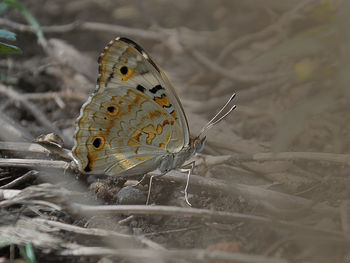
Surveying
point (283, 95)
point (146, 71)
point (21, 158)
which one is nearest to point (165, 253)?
point (146, 71)

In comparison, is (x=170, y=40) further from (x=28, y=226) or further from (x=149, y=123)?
(x=28, y=226)

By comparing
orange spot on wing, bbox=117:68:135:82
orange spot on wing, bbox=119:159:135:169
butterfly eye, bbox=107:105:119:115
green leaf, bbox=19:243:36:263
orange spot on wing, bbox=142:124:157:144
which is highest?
Answer: orange spot on wing, bbox=117:68:135:82

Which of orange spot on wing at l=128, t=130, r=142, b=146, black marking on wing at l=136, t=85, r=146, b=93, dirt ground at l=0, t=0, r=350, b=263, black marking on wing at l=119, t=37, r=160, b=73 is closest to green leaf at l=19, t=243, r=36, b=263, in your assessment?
dirt ground at l=0, t=0, r=350, b=263

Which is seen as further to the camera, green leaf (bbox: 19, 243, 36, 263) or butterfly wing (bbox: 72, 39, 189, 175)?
butterfly wing (bbox: 72, 39, 189, 175)

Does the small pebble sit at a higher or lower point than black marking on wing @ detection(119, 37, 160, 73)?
lower

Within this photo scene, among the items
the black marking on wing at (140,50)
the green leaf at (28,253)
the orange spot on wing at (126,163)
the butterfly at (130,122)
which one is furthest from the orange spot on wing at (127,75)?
the green leaf at (28,253)

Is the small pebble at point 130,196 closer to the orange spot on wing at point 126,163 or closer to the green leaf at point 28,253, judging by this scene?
the orange spot on wing at point 126,163

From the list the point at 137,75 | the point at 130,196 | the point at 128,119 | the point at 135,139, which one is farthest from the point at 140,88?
the point at 130,196

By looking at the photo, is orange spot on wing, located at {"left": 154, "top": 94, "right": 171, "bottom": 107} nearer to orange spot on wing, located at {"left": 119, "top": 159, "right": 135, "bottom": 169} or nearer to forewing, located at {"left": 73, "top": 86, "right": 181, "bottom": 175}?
forewing, located at {"left": 73, "top": 86, "right": 181, "bottom": 175}
